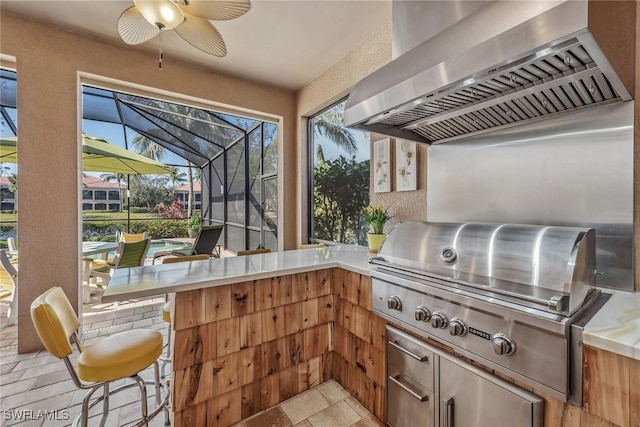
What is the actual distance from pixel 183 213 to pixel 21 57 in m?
3.00

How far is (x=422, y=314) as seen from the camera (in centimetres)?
125

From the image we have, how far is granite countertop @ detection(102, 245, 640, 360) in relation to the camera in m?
0.78

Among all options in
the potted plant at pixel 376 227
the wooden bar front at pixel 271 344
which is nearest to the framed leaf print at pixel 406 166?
the potted plant at pixel 376 227

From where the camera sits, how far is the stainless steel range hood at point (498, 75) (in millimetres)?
774

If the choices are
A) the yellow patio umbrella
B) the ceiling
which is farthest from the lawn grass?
the ceiling

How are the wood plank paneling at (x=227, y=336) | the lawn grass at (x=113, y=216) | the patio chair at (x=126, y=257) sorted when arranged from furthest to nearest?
the lawn grass at (x=113, y=216), the patio chair at (x=126, y=257), the wood plank paneling at (x=227, y=336)

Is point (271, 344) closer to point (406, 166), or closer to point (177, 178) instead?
point (406, 166)

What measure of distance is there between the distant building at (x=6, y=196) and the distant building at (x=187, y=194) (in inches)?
91.0

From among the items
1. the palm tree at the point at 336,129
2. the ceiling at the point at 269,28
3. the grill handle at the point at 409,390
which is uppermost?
the ceiling at the point at 269,28

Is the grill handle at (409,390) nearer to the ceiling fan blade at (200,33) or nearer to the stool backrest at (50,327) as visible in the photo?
the stool backrest at (50,327)

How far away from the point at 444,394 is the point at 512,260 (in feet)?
2.18

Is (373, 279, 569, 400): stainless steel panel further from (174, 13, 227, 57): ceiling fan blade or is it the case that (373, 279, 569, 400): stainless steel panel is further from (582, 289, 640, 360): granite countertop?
(174, 13, 227, 57): ceiling fan blade

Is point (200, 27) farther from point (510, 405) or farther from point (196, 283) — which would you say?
point (510, 405)

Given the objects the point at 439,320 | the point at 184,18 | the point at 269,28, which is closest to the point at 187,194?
the point at 269,28
